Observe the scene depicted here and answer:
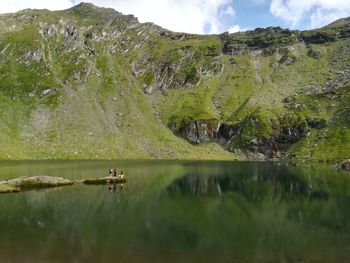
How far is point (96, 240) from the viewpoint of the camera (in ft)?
131

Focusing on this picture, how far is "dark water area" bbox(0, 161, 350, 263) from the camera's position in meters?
35.4

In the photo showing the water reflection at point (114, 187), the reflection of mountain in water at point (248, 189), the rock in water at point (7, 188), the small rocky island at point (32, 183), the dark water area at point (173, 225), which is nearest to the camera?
the dark water area at point (173, 225)

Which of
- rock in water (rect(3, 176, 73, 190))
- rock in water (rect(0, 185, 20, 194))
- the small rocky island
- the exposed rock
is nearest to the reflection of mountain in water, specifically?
the exposed rock

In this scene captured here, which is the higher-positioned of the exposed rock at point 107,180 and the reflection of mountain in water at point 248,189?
the exposed rock at point 107,180

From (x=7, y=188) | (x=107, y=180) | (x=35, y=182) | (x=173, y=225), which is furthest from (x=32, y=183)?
(x=173, y=225)

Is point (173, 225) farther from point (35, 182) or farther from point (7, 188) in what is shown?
point (35, 182)

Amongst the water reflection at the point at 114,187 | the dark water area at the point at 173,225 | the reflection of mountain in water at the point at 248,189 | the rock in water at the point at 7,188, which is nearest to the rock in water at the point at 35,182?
the rock in water at the point at 7,188

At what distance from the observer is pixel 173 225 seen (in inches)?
1917

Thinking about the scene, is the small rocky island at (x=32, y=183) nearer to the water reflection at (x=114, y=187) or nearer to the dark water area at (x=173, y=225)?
the water reflection at (x=114, y=187)

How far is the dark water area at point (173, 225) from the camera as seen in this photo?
3538cm

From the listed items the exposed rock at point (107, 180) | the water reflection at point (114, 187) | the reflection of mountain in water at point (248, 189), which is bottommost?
the reflection of mountain in water at point (248, 189)

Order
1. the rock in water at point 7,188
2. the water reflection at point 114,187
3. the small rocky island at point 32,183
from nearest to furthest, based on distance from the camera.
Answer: the rock in water at point 7,188, the small rocky island at point 32,183, the water reflection at point 114,187

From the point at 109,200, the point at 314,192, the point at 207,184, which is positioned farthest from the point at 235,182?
the point at 109,200

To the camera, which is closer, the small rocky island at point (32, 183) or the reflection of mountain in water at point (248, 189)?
the small rocky island at point (32, 183)
